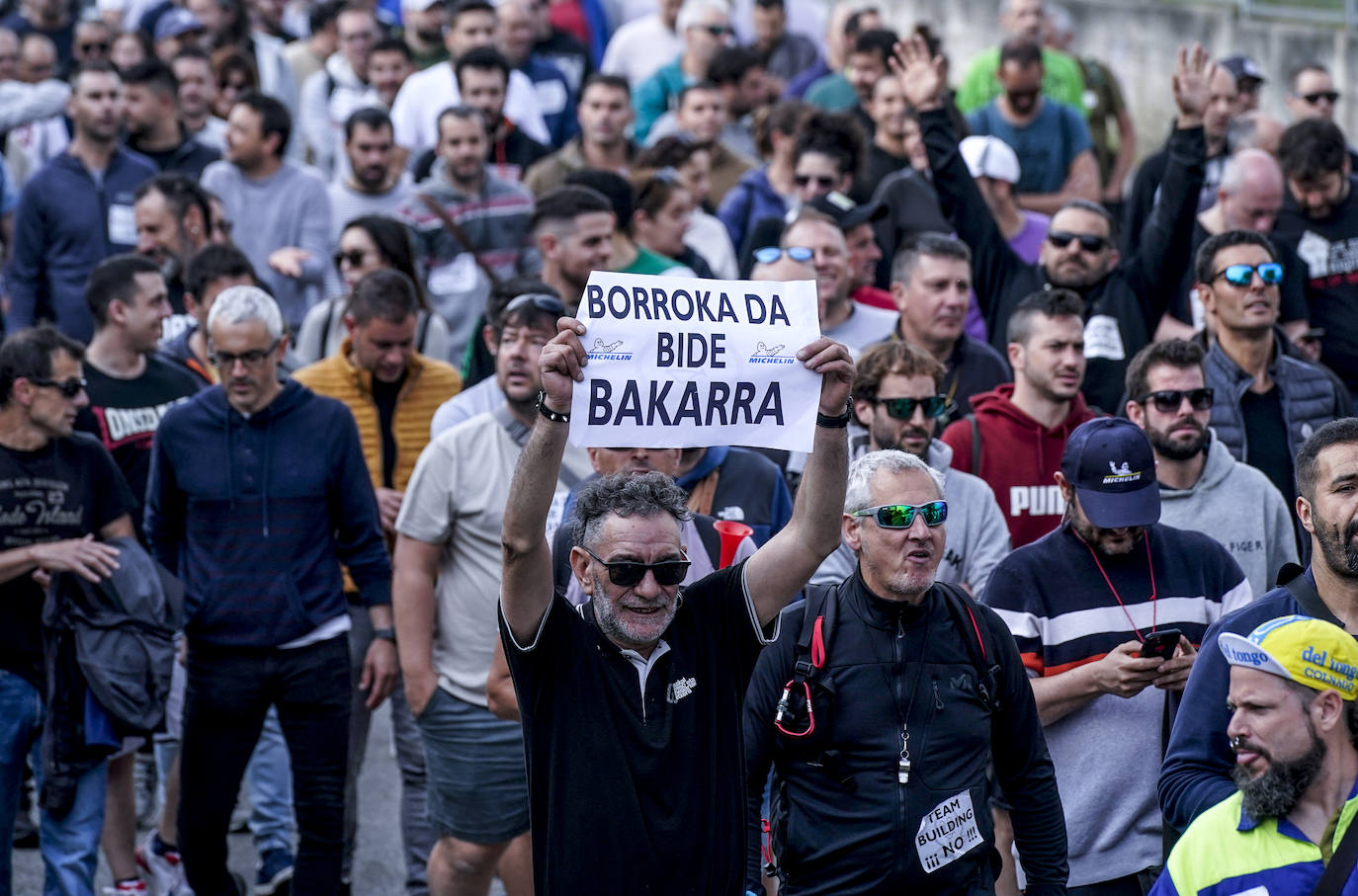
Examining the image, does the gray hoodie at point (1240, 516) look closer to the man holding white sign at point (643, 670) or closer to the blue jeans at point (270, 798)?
the man holding white sign at point (643, 670)

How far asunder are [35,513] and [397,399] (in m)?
1.76

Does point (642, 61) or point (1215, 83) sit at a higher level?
point (642, 61)

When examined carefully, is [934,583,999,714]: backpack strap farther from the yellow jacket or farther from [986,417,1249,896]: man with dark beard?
the yellow jacket

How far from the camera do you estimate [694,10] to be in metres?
14.3

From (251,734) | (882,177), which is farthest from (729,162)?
(251,734)

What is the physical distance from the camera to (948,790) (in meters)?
5.19

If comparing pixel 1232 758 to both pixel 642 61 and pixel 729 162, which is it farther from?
pixel 642 61

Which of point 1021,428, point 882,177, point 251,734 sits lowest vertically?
point 251,734

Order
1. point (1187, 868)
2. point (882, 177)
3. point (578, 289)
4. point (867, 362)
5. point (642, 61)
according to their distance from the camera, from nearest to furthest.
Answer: point (1187, 868)
point (867, 362)
point (578, 289)
point (882, 177)
point (642, 61)

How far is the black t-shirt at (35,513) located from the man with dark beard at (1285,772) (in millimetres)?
4428

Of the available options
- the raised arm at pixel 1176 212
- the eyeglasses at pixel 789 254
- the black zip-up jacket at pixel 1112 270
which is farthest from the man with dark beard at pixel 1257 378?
the eyeglasses at pixel 789 254

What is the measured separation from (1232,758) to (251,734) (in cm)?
379

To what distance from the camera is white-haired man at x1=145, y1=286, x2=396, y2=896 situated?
274 inches

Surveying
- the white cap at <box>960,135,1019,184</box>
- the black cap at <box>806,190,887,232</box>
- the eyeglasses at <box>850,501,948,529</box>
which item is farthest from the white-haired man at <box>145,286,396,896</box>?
the white cap at <box>960,135,1019,184</box>
